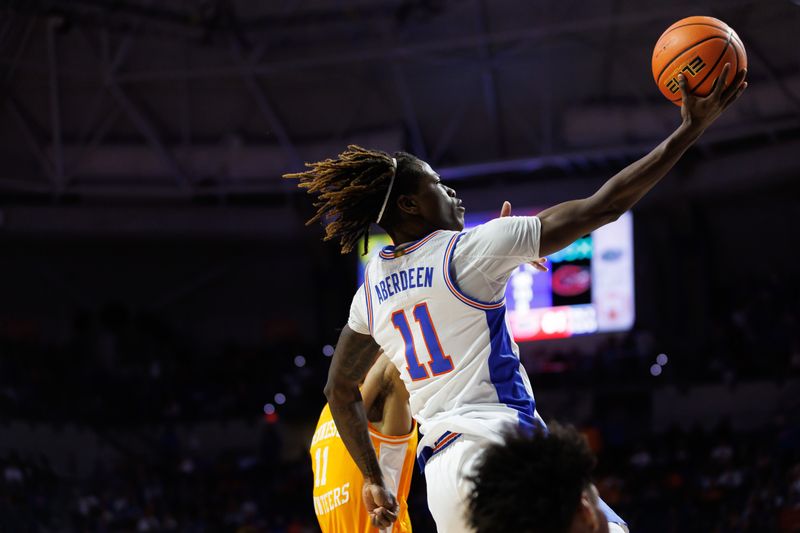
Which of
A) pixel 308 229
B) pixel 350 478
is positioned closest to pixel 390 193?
pixel 350 478

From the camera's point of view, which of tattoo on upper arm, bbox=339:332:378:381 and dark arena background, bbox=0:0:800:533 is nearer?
tattoo on upper arm, bbox=339:332:378:381

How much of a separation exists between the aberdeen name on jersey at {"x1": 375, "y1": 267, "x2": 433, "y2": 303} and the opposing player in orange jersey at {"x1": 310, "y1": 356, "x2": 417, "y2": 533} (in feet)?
3.79

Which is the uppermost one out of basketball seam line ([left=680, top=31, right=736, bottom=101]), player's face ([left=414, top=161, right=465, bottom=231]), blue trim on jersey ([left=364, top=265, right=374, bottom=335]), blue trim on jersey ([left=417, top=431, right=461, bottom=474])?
basketball seam line ([left=680, top=31, right=736, bottom=101])

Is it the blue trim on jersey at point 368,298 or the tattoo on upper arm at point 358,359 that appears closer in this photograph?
the blue trim on jersey at point 368,298

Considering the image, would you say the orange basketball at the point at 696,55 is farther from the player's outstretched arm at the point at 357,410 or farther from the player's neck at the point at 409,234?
the player's outstretched arm at the point at 357,410

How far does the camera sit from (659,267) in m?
18.3

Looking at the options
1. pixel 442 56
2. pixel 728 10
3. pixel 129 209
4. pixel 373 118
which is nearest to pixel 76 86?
pixel 129 209

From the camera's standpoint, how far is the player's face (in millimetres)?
3479

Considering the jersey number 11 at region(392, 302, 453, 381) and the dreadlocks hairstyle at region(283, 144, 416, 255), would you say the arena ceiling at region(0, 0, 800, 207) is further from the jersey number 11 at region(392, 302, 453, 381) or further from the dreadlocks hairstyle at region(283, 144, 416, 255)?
the jersey number 11 at region(392, 302, 453, 381)

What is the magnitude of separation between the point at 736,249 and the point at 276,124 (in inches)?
327

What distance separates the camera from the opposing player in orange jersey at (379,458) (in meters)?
4.57

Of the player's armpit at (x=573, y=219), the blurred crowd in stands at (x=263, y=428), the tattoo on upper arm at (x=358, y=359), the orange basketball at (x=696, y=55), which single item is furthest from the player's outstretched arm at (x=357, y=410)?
the blurred crowd in stands at (x=263, y=428)

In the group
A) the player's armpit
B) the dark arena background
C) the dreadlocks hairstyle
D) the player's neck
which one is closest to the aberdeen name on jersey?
the player's neck

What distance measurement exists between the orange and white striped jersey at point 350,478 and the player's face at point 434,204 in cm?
141
